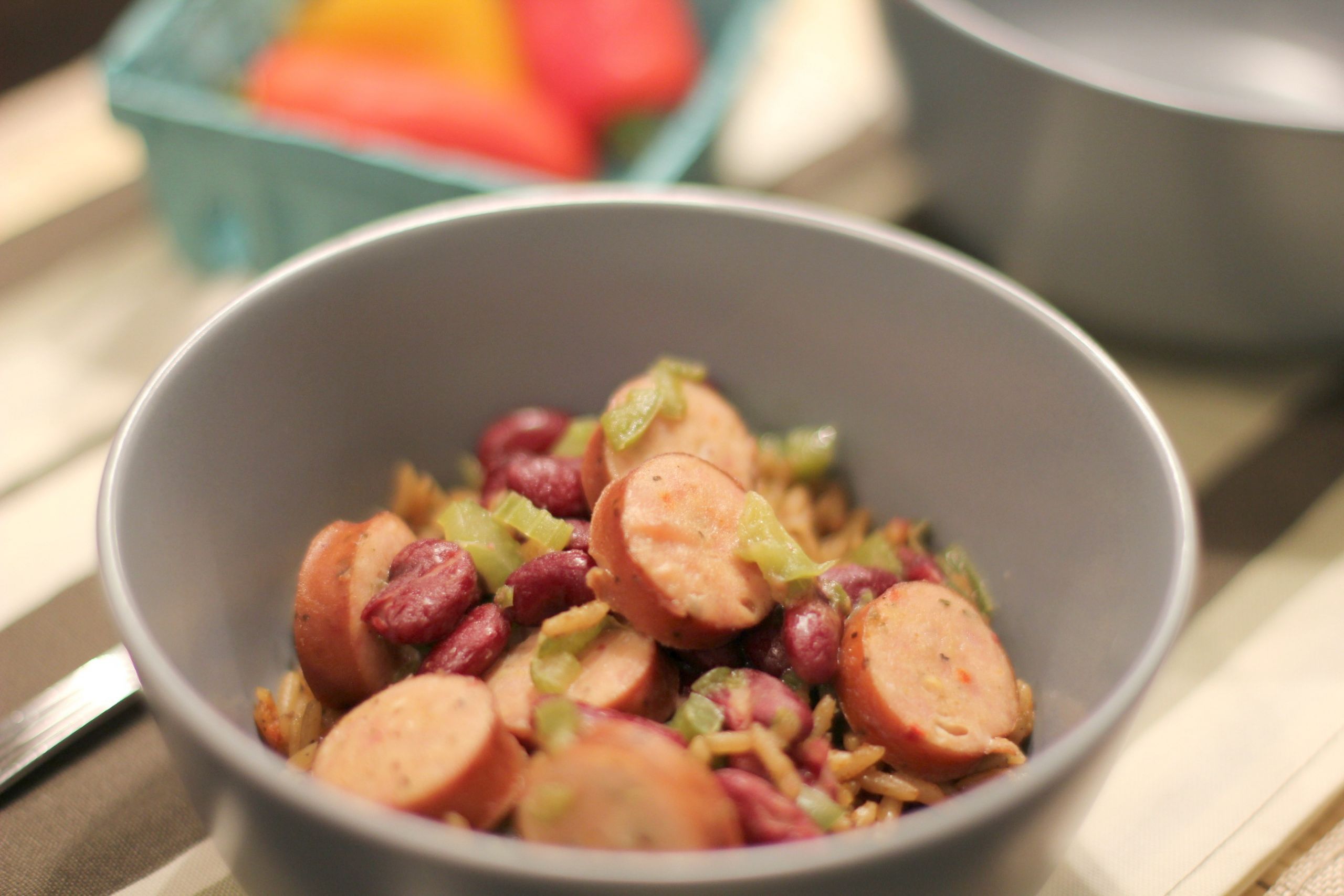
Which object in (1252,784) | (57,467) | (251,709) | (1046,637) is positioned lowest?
(57,467)

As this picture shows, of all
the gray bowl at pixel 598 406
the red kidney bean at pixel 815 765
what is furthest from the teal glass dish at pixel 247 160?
the red kidney bean at pixel 815 765

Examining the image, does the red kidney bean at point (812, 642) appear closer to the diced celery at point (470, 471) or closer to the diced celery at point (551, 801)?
the diced celery at point (551, 801)

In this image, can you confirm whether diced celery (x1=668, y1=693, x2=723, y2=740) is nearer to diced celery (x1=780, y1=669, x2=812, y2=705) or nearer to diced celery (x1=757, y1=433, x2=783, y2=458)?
diced celery (x1=780, y1=669, x2=812, y2=705)

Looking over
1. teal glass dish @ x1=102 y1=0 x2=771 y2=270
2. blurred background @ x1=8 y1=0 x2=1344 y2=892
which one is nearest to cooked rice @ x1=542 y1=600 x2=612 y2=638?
blurred background @ x1=8 y1=0 x2=1344 y2=892

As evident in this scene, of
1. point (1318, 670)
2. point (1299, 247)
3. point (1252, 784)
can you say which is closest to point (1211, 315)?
point (1299, 247)

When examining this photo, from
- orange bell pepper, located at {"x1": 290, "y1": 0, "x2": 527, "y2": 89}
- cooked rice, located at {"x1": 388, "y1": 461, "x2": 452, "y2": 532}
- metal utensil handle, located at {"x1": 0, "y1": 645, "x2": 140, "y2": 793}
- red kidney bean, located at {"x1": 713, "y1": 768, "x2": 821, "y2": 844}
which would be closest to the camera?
red kidney bean, located at {"x1": 713, "y1": 768, "x2": 821, "y2": 844}

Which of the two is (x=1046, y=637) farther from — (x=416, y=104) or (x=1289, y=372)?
(x=416, y=104)
